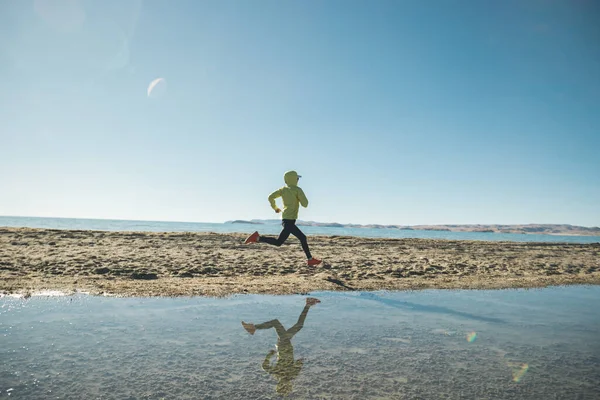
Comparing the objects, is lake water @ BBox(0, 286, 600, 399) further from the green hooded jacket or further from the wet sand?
the green hooded jacket

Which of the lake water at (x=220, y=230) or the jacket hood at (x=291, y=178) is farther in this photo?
the lake water at (x=220, y=230)

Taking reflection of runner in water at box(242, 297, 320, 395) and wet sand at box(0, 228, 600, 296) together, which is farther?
wet sand at box(0, 228, 600, 296)

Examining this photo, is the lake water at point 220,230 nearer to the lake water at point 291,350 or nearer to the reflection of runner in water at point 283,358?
the lake water at point 291,350

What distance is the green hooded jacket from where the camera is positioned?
8531mm

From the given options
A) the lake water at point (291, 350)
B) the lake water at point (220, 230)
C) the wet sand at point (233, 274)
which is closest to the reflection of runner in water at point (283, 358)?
the lake water at point (291, 350)

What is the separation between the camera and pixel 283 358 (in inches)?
120

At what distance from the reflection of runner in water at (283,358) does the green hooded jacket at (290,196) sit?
14.0 feet

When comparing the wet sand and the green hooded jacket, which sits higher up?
the green hooded jacket

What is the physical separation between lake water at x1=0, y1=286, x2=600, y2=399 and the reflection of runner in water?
0.02m

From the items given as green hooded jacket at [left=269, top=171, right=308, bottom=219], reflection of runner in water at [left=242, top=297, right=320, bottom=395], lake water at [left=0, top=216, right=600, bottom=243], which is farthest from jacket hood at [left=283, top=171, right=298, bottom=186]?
lake water at [left=0, top=216, right=600, bottom=243]

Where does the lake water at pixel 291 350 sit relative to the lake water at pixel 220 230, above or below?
above

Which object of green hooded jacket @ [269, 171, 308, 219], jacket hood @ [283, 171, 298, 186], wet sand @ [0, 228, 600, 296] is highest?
jacket hood @ [283, 171, 298, 186]

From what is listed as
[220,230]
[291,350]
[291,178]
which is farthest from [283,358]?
[220,230]

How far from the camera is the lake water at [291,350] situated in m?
2.46
